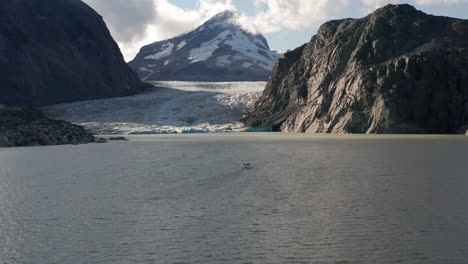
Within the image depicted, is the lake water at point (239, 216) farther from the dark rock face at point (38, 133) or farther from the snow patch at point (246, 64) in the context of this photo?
the snow patch at point (246, 64)

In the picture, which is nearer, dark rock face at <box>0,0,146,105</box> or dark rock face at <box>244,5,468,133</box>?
dark rock face at <box>244,5,468,133</box>

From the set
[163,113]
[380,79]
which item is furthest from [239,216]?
[163,113]

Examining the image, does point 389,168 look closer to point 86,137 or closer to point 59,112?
point 86,137

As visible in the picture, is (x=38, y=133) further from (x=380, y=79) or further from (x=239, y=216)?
(x=239, y=216)

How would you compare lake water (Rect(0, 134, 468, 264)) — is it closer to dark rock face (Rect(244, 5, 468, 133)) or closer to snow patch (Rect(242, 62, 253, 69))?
dark rock face (Rect(244, 5, 468, 133))

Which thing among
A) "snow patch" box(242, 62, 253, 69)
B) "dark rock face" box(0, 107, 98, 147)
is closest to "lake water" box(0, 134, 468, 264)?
"dark rock face" box(0, 107, 98, 147)

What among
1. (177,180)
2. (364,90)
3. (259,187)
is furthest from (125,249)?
(364,90)
